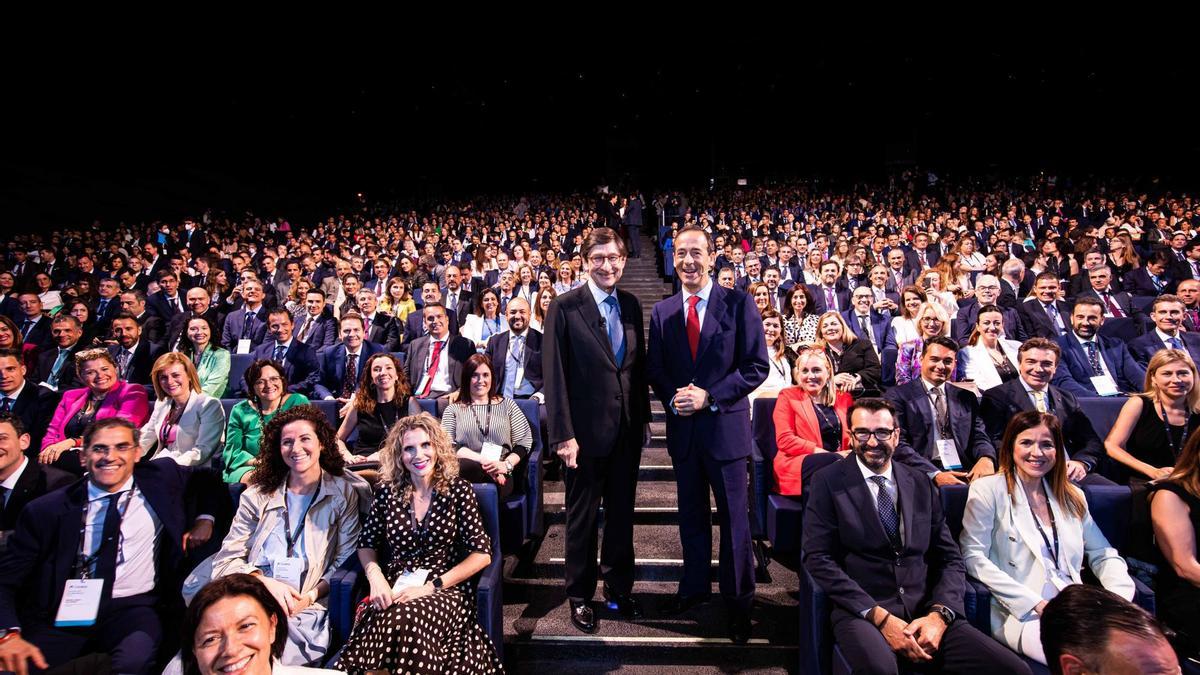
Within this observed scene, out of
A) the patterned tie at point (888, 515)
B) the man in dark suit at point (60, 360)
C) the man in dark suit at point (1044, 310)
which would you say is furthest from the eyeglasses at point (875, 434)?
the man in dark suit at point (60, 360)

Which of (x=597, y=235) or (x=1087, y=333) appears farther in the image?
(x=1087, y=333)

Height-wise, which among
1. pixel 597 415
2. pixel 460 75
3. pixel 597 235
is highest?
pixel 460 75

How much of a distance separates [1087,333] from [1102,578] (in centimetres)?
209

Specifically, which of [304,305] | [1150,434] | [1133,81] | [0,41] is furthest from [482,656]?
[1133,81]

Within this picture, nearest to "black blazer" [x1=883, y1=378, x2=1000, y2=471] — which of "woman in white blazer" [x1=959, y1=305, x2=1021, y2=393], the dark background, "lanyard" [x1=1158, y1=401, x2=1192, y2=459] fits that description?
"woman in white blazer" [x1=959, y1=305, x2=1021, y2=393]

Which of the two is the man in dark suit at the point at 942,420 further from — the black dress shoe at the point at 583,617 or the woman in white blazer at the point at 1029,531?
the black dress shoe at the point at 583,617

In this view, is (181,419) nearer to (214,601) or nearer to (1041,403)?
(214,601)

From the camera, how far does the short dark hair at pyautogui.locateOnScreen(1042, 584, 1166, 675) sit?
940 mm

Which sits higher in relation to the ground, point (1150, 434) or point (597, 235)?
point (597, 235)

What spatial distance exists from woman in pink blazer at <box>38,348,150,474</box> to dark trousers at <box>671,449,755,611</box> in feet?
8.53

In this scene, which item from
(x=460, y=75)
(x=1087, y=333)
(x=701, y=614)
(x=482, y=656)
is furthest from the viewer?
(x=460, y=75)

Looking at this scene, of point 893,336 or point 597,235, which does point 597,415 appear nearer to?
point 597,235

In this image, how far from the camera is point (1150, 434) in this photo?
7.98 ft

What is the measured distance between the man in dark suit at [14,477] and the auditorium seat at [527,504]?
1432mm
